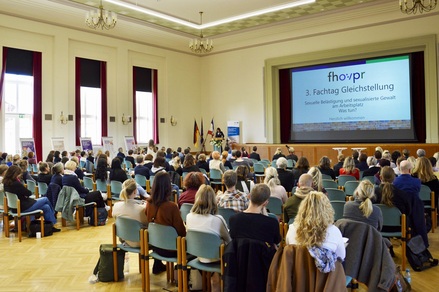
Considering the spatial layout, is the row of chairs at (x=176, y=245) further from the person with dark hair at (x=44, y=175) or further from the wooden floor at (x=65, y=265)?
the person with dark hair at (x=44, y=175)

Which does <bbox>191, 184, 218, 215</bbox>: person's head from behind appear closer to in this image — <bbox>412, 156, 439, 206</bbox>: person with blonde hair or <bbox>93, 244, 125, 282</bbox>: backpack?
<bbox>93, 244, 125, 282</bbox>: backpack

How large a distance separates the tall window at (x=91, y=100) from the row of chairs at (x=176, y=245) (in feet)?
38.4

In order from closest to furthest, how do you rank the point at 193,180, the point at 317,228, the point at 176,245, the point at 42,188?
the point at 317,228 → the point at 176,245 → the point at 193,180 → the point at 42,188

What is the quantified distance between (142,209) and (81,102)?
475 inches

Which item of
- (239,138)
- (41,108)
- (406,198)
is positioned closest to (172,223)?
(406,198)

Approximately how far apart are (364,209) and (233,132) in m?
14.8

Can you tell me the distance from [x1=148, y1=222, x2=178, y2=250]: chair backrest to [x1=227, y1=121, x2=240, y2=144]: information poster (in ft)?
48.0

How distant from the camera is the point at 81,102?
15.4 metres

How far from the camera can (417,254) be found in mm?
4559

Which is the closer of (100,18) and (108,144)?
Answer: (100,18)

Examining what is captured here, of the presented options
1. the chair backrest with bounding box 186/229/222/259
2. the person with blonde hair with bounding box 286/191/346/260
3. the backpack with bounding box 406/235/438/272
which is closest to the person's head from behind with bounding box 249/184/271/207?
the chair backrest with bounding box 186/229/222/259

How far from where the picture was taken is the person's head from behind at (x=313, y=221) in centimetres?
261

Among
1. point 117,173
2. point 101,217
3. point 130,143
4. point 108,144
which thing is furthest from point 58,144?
point 101,217

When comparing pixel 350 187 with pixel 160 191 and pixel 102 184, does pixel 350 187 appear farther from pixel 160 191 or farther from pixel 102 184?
pixel 102 184
